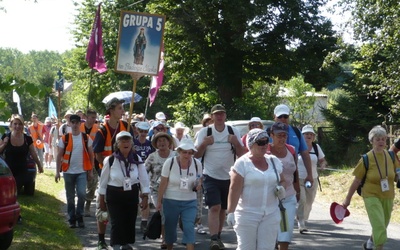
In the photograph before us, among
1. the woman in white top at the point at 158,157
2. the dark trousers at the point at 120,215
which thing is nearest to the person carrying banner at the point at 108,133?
the woman in white top at the point at 158,157

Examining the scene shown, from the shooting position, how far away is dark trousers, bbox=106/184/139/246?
9438mm

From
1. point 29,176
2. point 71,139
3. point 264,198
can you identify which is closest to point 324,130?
point 29,176

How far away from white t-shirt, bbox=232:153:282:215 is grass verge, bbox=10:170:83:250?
3.97 metres

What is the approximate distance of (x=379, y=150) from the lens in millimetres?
9656

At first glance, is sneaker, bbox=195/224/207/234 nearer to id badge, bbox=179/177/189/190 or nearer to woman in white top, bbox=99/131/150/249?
id badge, bbox=179/177/189/190

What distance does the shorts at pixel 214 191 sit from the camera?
1076cm

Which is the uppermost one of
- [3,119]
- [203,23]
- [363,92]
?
[203,23]

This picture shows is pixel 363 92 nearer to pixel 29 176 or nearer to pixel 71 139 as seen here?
pixel 29 176

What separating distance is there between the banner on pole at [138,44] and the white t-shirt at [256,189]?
591cm

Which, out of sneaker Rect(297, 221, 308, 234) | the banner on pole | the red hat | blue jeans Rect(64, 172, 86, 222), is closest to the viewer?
the red hat

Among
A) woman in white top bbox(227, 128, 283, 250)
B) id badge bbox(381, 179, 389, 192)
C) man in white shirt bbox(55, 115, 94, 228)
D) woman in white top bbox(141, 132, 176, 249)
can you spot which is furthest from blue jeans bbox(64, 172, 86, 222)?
woman in white top bbox(227, 128, 283, 250)

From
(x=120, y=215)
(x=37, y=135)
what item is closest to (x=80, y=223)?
(x=120, y=215)

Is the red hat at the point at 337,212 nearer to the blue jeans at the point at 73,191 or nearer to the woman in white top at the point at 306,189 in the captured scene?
the woman in white top at the point at 306,189

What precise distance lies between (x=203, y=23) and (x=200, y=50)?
136 centimetres
